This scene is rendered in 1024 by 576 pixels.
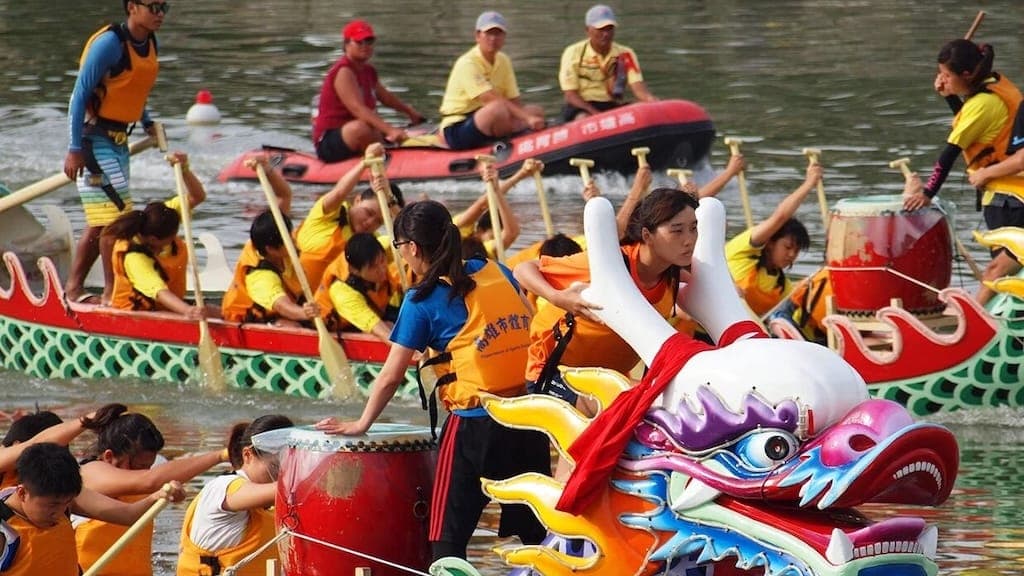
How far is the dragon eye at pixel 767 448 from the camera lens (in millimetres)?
5371

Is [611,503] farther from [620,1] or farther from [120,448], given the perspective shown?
[620,1]

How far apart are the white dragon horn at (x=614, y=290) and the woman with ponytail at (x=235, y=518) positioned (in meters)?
1.28

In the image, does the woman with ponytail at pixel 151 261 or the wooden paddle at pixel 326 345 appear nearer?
the wooden paddle at pixel 326 345

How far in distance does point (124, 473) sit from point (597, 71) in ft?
35.8

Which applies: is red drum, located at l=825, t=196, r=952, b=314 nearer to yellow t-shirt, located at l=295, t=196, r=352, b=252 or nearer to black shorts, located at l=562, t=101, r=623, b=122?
yellow t-shirt, located at l=295, t=196, r=352, b=252

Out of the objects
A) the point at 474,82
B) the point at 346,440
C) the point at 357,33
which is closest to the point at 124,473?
the point at 346,440

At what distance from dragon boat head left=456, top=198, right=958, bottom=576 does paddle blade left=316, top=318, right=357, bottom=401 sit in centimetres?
490

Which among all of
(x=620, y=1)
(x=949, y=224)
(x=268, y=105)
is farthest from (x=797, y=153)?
(x=620, y=1)

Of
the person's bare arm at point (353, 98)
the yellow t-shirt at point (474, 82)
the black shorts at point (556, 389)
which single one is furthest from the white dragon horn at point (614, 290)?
the yellow t-shirt at point (474, 82)

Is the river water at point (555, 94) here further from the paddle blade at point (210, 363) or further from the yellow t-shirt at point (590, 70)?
the yellow t-shirt at point (590, 70)

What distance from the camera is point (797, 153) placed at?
19.2 m

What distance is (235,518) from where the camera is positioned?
22.1ft

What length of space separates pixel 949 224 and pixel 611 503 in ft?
18.5

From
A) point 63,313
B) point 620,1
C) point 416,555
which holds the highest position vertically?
point 416,555
